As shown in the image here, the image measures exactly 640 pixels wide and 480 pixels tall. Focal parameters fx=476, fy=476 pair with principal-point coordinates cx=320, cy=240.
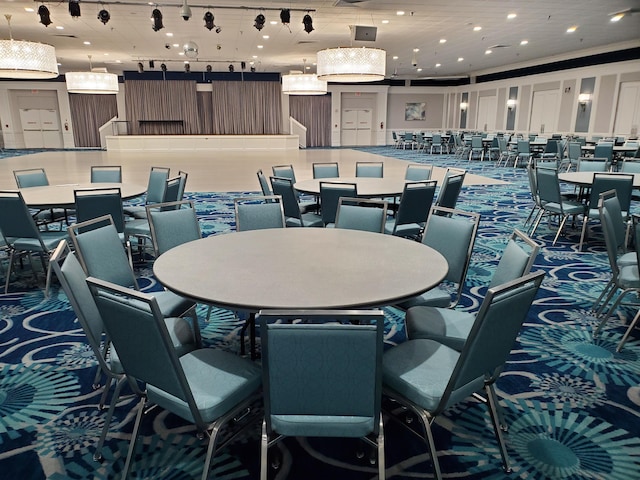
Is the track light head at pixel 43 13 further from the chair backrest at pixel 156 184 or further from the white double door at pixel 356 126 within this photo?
the white double door at pixel 356 126

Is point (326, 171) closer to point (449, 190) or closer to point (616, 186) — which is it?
point (449, 190)

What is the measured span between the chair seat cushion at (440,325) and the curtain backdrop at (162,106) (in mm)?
22871

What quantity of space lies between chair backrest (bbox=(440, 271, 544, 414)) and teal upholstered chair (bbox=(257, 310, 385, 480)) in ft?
1.20

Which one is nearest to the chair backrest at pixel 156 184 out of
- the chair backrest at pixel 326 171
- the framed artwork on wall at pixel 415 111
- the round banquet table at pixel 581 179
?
the chair backrest at pixel 326 171

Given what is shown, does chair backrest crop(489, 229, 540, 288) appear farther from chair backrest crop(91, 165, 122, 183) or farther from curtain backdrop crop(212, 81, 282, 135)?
curtain backdrop crop(212, 81, 282, 135)

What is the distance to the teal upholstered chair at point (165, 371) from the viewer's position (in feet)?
5.43

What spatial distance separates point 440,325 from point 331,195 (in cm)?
247

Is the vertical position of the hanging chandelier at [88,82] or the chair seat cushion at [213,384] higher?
the hanging chandelier at [88,82]

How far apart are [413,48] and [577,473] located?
49.9 feet

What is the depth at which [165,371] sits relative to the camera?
1719mm

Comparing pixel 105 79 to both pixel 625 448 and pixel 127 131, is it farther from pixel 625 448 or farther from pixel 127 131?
pixel 625 448

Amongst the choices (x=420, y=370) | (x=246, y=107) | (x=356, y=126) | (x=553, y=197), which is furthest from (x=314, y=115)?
(x=420, y=370)

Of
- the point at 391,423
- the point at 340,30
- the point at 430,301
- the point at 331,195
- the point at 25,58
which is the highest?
the point at 340,30

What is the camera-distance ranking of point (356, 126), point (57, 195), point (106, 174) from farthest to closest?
point (356, 126), point (106, 174), point (57, 195)
